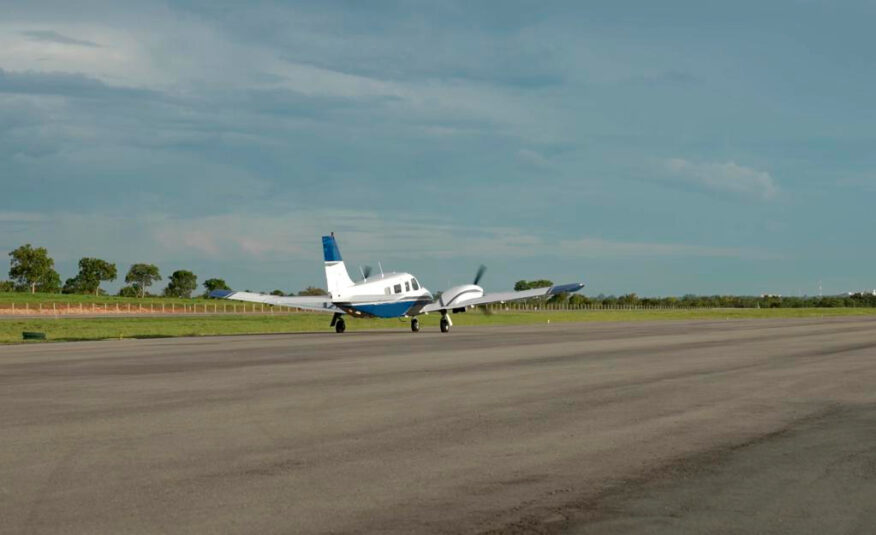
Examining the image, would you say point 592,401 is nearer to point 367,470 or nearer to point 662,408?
point 662,408

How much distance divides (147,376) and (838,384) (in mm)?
16819

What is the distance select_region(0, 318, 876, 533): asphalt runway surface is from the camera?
8297mm

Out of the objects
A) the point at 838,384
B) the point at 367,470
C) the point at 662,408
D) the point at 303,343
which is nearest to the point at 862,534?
the point at 367,470

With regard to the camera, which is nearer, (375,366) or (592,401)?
(592,401)

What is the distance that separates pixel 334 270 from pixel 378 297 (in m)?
2.93

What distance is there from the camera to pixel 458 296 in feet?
194

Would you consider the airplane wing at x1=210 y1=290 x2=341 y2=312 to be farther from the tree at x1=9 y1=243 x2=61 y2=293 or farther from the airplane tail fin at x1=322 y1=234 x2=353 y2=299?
the tree at x1=9 y1=243 x2=61 y2=293

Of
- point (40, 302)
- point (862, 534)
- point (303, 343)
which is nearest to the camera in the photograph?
point (862, 534)

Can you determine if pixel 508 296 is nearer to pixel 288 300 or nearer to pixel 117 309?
pixel 288 300

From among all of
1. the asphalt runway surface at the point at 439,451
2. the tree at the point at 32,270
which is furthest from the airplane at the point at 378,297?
the tree at the point at 32,270

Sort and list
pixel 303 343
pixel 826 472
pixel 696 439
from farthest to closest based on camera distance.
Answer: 1. pixel 303 343
2. pixel 696 439
3. pixel 826 472

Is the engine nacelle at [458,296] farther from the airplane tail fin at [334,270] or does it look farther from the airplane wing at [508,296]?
the airplane tail fin at [334,270]

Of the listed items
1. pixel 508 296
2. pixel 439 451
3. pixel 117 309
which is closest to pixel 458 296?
pixel 508 296

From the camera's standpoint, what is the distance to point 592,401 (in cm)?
1780
